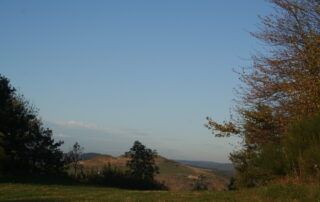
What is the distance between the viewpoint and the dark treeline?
42.3m

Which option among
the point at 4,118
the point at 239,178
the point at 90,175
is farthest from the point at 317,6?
the point at 4,118

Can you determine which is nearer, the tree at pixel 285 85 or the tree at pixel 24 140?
the tree at pixel 285 85

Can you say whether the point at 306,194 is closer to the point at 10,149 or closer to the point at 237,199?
the point at 237,199

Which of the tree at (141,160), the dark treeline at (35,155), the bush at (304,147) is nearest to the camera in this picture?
the bush at (304,147)

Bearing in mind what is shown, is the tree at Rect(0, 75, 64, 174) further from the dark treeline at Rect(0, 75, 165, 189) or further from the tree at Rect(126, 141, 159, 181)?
the tree at Rect(126, 141, 159, 181)

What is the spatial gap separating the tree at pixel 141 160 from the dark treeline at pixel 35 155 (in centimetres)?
35

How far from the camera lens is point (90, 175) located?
140 feet

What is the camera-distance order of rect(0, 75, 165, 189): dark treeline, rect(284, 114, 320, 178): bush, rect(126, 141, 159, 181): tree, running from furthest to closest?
rect(126, 141, 159, 181): tree → rect(0, 75, 165, 189): dark treeline → rect(284, 114, 320, 178): bush

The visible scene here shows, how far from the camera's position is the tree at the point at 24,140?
4584cm

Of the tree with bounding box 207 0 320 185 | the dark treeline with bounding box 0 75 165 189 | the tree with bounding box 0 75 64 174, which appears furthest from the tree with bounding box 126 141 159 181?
the tree with bounding box 207 0 320 185

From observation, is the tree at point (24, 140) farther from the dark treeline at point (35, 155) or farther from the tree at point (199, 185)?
the tree at point (199, 185)

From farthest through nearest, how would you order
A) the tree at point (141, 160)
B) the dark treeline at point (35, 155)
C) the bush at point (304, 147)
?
the tree at point (141, 160) → the dark treeline at point (35, 155) → the bush at point (304, 147)

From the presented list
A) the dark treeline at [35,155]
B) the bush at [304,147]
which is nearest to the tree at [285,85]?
the bush at [304,147]

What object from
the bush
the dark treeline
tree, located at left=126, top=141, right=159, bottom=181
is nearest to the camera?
the bush
